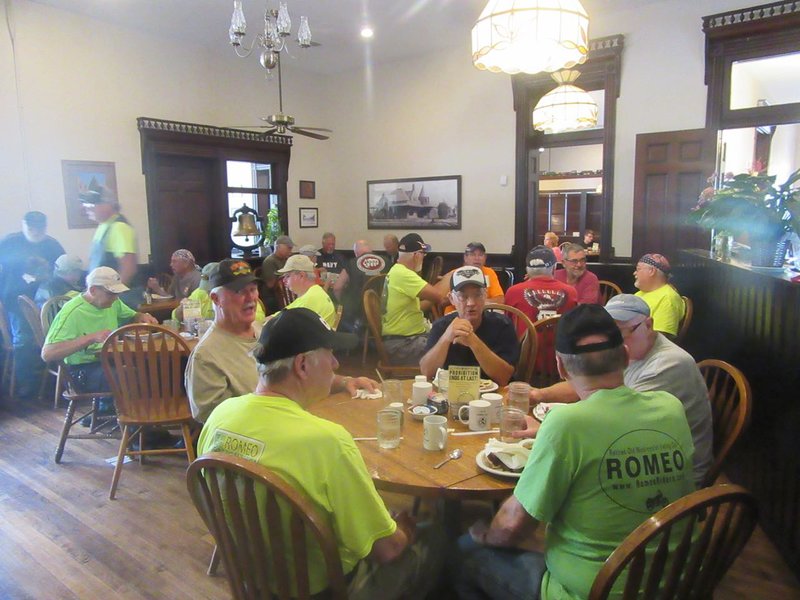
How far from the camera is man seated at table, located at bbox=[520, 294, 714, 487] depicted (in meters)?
1.99

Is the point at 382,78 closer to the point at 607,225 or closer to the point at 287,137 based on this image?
the point at 287,137

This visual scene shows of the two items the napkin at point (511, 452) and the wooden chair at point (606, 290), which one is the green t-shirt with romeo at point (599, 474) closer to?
the napkin at point (511, 452)

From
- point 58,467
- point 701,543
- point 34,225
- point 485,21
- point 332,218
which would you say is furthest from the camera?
point 332,218

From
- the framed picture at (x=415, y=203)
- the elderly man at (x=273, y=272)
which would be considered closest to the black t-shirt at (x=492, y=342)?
the elderly man at (x=273, y=272)

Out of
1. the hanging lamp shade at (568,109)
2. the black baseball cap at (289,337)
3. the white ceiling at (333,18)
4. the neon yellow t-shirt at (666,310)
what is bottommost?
the neon yellow t-shirt at (666,310)

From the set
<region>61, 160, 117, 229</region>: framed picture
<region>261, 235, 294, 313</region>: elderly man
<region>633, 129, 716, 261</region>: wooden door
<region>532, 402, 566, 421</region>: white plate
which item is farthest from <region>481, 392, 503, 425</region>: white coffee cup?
<region>61, 160, 117, 229</region>: framed picture

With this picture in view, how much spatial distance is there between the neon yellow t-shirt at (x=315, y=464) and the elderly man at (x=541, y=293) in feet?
9.01

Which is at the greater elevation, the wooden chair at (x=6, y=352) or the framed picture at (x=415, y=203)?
the framed picture at (x=415, y=203)

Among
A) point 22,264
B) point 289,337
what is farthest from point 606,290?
point 22,264

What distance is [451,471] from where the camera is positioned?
170cm

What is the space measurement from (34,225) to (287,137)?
3.80m


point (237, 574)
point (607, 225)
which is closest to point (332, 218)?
point (607, 225)

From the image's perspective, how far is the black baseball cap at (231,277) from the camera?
248 centimetres

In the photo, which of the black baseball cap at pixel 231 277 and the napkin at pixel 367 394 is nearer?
the napkin at pixel 367 394
